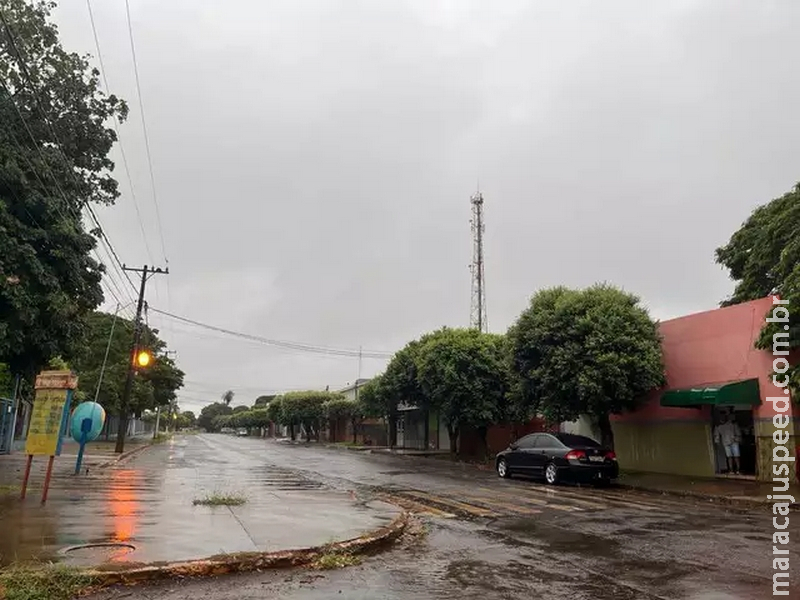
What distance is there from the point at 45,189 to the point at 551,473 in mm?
16542

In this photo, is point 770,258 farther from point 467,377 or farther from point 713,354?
point 467,377

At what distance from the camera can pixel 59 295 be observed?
18.3 meters

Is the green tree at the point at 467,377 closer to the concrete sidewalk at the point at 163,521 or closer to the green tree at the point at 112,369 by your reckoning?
the concrete sidewalk at the point at 163,521

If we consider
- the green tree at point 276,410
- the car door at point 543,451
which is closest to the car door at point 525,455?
the car door at point 543,451

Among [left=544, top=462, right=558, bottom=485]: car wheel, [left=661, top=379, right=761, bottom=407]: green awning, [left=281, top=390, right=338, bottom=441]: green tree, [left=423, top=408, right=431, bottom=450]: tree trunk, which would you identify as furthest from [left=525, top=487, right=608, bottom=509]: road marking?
[left=281, top=390, right=338, bottom=441]: green tree

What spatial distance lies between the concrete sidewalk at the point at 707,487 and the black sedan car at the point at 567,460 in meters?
0.92

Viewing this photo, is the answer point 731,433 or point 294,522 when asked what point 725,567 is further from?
point 731,433

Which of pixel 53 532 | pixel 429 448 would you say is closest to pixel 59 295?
pixel 53 532

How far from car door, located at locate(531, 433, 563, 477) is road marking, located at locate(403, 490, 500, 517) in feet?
15.3

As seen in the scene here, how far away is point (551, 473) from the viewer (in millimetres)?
19156

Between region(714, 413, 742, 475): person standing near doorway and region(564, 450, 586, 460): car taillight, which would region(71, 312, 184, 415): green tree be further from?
region(714, 413, 742, 475): person standing near doorway

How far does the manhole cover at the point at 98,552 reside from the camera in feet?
23.1

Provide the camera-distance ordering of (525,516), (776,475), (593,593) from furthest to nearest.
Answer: (776,475)
(525,516)
(593,593)

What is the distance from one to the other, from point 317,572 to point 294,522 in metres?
2.90
